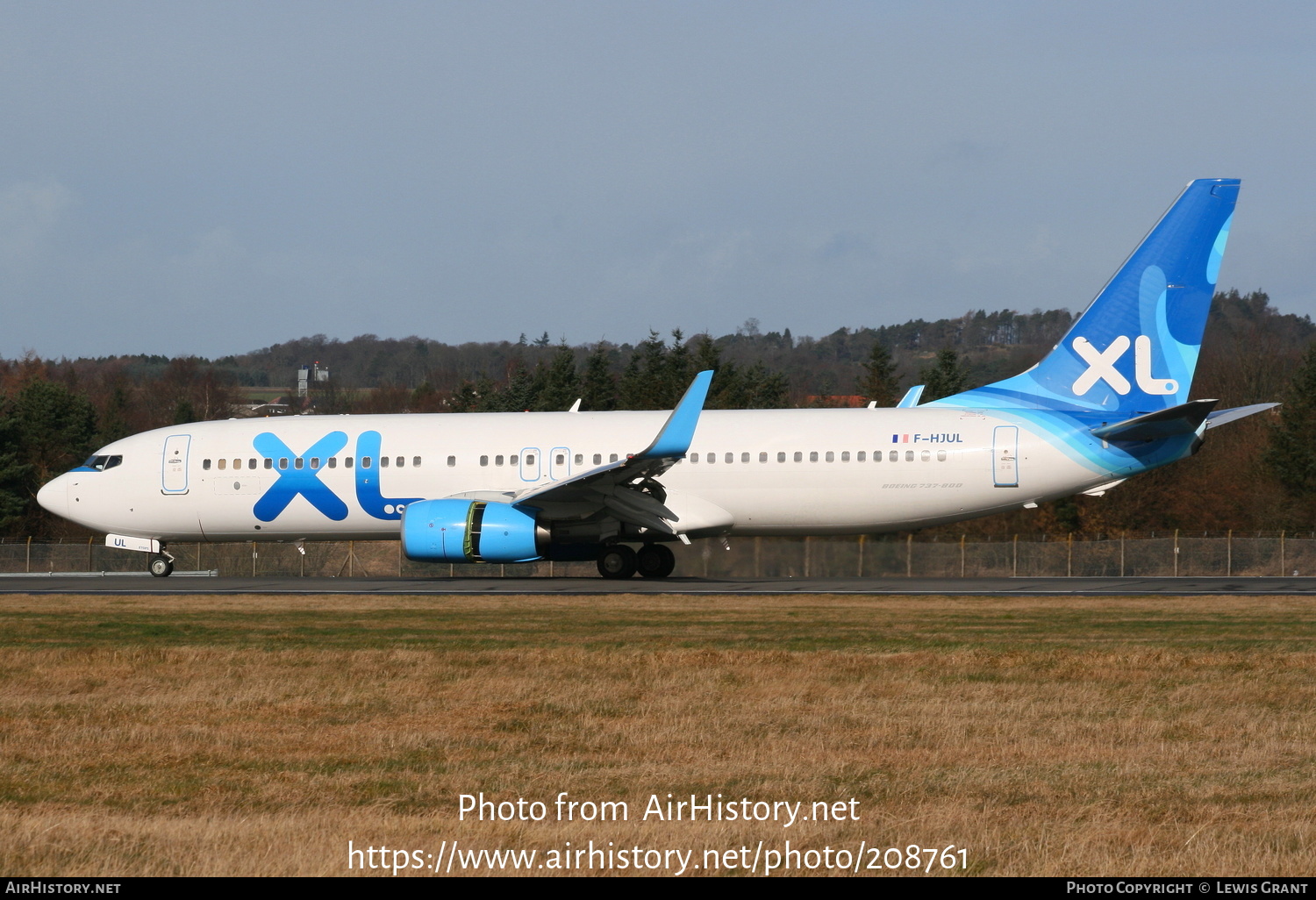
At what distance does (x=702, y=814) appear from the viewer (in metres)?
6.71

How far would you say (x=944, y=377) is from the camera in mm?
62875

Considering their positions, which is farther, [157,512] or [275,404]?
[275,404]

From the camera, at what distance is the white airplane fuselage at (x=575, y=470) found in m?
26.0

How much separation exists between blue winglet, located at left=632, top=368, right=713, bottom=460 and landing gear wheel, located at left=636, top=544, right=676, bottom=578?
3764 millimetres

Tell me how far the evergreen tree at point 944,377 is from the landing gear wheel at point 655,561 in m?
32.6

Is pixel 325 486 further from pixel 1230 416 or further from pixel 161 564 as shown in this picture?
pixel 1230 416

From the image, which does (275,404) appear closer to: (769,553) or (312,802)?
(769,553)

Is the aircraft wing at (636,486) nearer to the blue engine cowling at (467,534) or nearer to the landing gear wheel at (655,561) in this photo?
the blue engine cowling at (467,534)

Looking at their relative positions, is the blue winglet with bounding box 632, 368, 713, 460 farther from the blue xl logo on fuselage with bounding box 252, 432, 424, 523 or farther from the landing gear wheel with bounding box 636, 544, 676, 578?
the blue xl logo on fuselage with bounding box 252, 432, 424, 523

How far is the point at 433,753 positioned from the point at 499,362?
121 meters

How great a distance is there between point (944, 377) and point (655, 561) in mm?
37997

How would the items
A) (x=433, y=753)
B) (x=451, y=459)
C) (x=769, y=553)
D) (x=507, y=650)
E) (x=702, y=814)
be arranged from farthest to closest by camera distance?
Result: 1. (x=769, y=553)
2. (x=451, y=459)
3. (x=507, y=650)
4. (x=433, y=753)
5. (x=702, y=814)
